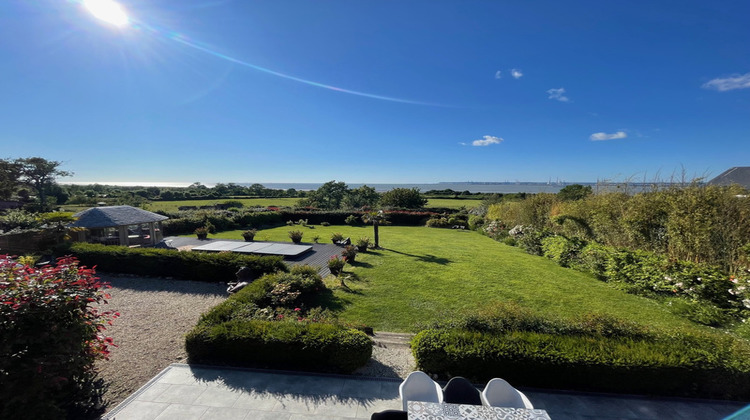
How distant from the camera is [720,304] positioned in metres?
7.57

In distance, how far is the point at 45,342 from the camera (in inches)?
144

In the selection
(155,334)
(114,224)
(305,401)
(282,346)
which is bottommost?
(155,334)

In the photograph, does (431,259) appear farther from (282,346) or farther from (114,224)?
(114,224)

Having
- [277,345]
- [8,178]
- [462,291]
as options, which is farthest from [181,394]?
[8,178]

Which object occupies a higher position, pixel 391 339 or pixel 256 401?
pixel 256 401

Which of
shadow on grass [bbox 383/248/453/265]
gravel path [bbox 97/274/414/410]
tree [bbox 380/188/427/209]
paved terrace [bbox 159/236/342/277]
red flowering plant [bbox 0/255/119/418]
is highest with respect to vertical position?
tree [bbox 380/188/427/209]

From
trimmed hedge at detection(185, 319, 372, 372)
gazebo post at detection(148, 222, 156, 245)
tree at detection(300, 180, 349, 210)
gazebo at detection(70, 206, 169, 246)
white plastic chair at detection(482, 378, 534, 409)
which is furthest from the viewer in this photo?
tree at detection(300, 180, 349, 210)

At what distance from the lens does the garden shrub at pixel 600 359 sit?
4.38 metres

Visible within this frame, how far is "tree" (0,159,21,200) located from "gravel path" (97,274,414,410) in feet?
155

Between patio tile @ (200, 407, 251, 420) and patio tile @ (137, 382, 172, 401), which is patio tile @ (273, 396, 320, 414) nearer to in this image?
patio tile @ (200, 407, 251, 420)

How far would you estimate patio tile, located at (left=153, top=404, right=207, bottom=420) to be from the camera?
3975 millimetres

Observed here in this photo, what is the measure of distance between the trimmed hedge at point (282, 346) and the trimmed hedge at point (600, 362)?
1.28m

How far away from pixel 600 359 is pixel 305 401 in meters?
4.85

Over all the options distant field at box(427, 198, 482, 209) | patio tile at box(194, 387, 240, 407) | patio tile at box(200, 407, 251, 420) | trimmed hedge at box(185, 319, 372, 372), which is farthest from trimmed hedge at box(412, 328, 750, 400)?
distant field at box(427, 198, 482, 209)
